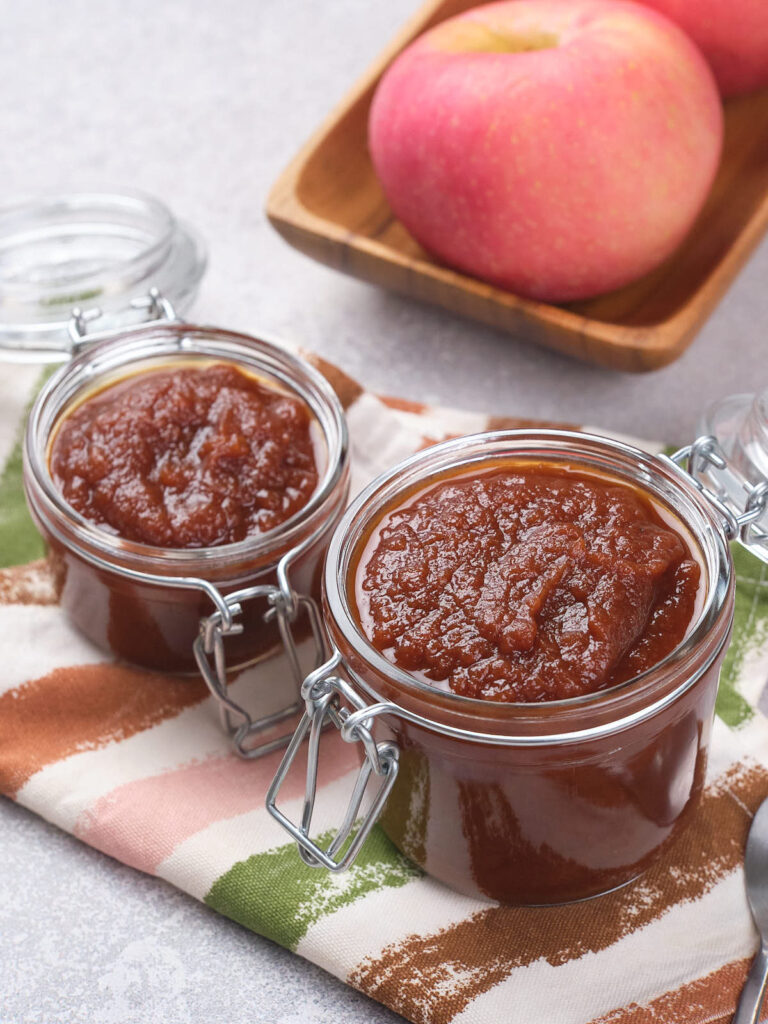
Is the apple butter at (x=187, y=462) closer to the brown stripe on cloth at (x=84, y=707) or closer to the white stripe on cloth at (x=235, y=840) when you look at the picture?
the brown stripe on cloth at (x=84, y=707)

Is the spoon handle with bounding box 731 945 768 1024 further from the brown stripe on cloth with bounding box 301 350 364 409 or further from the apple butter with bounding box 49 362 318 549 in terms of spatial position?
the brown stripe on cloth with bounding box 301 350 364 409

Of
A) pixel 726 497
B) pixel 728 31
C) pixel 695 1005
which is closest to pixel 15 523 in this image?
pixel 726 497

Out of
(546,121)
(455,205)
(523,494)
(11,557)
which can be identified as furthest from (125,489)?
(546,121)

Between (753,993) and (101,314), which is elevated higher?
(101,314)

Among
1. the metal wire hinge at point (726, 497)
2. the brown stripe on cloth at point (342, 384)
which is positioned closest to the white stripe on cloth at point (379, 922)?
the metal wire hinge at point (726, 497)

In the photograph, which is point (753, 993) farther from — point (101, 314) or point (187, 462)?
point (101, 314)

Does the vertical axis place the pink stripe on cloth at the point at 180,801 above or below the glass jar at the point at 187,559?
below

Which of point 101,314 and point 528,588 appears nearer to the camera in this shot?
point 528,588

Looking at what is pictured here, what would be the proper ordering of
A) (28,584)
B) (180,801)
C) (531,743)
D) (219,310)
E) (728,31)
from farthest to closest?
(219,310)
(728,31)
(28,584)
(180,801)
(531,743)

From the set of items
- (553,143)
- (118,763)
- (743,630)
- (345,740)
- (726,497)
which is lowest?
(118,763)
